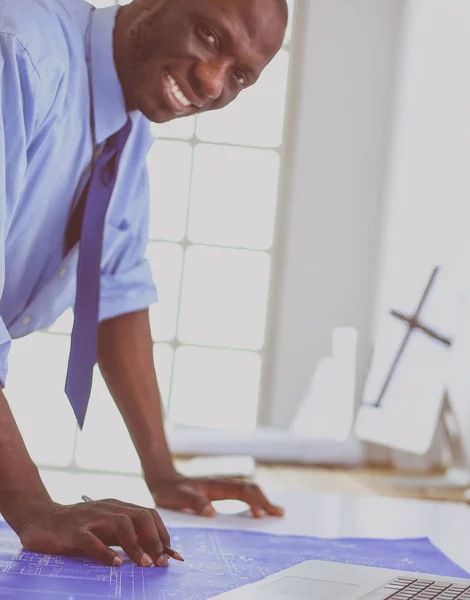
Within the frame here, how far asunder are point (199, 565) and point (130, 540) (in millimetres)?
79

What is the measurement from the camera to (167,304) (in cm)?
254

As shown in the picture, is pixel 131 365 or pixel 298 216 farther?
pixel 298 216

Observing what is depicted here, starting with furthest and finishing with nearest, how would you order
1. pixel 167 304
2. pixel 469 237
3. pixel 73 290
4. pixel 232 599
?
pixel 167 304, pixel 469 237, pixel 73 290, pixel 232 599

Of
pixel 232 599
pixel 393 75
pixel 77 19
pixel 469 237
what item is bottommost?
pixel 232 599

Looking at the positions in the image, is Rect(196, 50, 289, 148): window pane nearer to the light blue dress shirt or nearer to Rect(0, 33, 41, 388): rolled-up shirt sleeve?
the light blue dress shirt

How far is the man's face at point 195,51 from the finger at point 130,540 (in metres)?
0.51

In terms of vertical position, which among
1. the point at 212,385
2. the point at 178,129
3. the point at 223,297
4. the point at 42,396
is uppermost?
the point at 178,129

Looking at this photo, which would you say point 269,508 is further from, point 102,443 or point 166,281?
point 102,443

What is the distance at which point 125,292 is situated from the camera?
4.11 ft

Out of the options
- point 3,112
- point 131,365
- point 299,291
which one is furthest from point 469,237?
point 3,112

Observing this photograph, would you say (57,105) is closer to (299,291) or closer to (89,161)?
(89,161)

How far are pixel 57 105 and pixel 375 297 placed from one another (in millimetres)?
1297

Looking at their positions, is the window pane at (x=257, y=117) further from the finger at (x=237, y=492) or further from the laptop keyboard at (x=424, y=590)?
the laptop keyboard at (x=424, y=590)

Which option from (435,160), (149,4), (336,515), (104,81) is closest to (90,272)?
(104,81)
